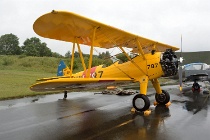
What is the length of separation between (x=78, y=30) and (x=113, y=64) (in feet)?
7.68

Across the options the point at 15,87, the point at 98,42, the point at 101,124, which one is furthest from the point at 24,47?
the point at 101,124

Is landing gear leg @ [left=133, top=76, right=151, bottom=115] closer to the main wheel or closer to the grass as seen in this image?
the main wheel

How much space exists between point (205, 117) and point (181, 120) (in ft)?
3.29

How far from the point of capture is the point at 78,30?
7.88m

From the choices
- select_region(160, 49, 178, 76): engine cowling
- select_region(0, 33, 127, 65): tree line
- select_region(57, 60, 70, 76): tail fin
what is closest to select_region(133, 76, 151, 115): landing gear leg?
select_region(160, 49, 178, 76): engine cowling

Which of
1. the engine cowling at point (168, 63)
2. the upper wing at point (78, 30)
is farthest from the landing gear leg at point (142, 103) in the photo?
the upper wing at point (78, 30)

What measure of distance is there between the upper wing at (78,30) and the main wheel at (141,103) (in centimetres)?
240

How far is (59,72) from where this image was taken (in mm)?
12188

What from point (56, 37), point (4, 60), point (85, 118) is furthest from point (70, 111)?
point (4, 60)

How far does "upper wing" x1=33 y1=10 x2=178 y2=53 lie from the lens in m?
6.67

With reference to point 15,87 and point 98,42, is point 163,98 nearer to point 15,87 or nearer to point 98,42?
point 98,42

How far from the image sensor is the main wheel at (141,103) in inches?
305

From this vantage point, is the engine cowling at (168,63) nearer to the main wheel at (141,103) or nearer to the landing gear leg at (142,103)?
the landing gear leg at (142,103)

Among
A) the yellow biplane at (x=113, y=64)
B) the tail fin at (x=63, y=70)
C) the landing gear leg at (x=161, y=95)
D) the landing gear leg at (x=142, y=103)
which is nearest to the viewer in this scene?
the yellow biplane at (x=113, y=64)
